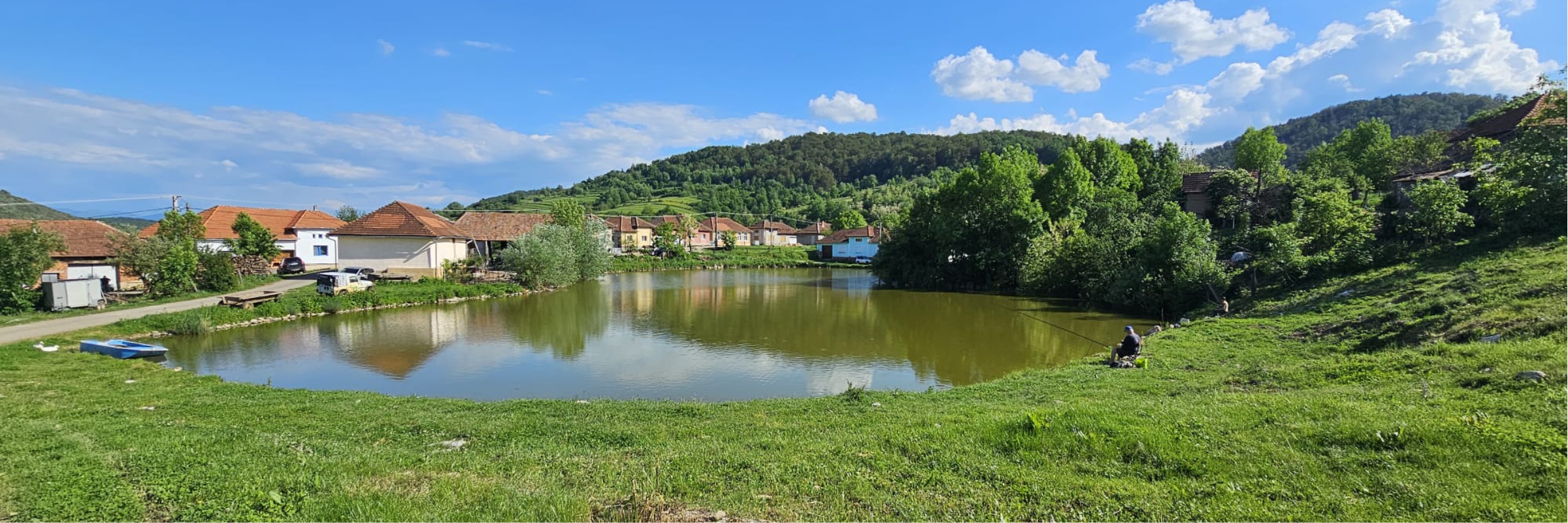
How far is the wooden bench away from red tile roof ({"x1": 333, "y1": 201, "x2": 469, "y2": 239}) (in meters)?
9.25

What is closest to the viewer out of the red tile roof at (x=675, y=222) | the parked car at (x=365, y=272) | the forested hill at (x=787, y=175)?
the parked car at (x=365, y=272)

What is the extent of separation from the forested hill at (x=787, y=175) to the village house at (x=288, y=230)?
62.2m

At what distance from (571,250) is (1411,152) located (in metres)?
47.7

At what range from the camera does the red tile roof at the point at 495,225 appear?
1809 inches

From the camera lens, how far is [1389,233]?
72.2 ft

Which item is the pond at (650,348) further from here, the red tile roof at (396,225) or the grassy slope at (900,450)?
the red tile roof at (396,225)

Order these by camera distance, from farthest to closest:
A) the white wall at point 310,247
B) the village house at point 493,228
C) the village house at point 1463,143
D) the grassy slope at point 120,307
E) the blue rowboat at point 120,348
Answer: the village house at point 493,228 < the white wall at point 310,247 < the village house at point 1463,143 < the grassy slope at point 120,307 < the blue rowboat at point 120,348

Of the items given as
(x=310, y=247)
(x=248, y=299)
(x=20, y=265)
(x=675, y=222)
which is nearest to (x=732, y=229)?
(x=675, y=222)

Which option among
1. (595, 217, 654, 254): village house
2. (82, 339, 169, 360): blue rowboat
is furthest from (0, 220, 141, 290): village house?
(595, 217, 654, 254): village house

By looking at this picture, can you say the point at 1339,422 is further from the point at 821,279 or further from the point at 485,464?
the point at 821,279

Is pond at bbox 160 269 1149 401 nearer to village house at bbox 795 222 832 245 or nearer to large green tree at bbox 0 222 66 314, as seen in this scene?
large green tree at bbox 0 222 66 314

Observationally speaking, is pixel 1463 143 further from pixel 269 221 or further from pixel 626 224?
pixel 269 221

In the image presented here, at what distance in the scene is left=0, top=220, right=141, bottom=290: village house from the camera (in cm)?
2489

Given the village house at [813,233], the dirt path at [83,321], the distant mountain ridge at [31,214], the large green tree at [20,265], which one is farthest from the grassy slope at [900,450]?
the village house at [813,233]
